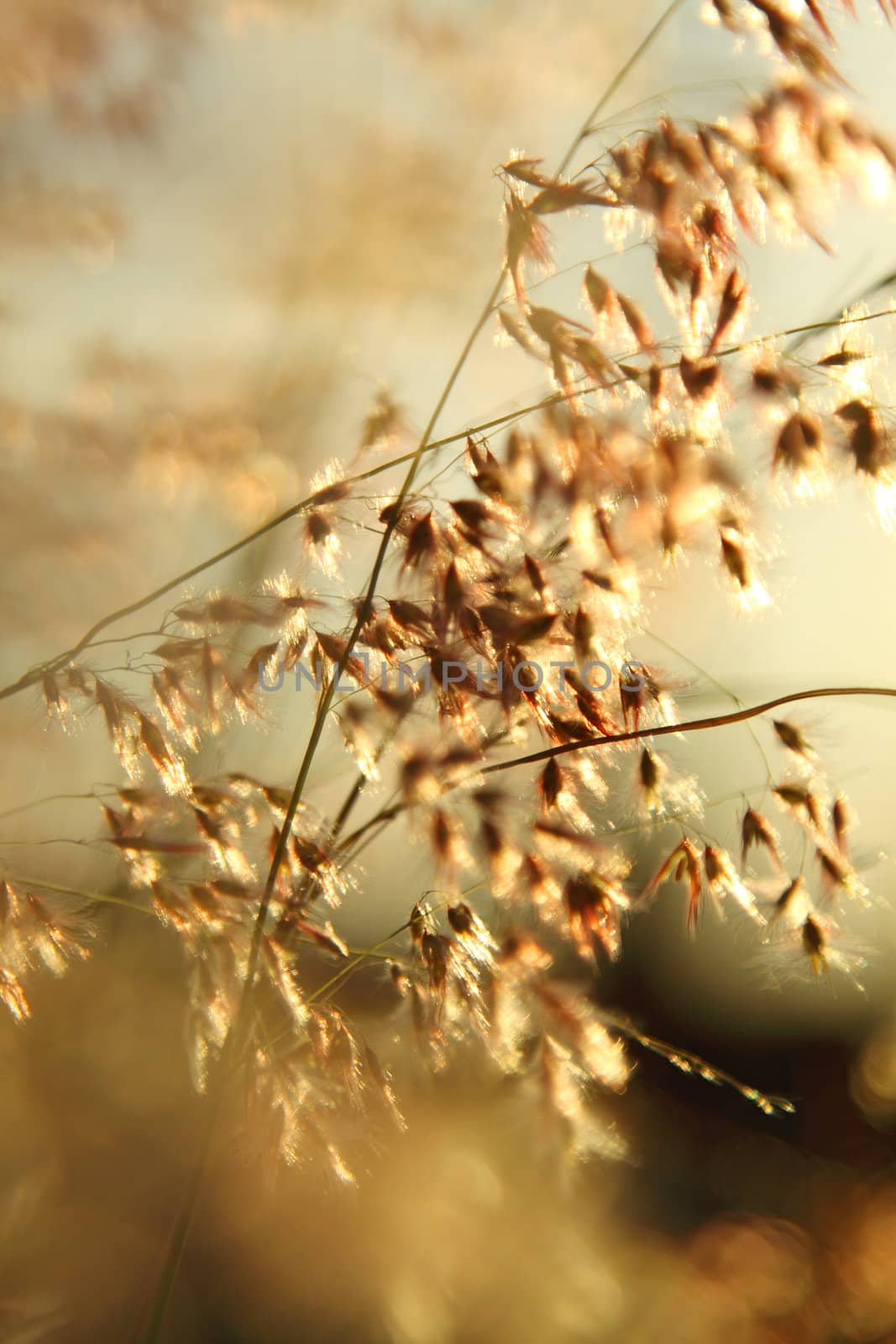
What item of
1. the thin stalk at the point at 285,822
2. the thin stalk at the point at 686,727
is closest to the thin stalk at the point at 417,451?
the thin stalk at the point at 285,822

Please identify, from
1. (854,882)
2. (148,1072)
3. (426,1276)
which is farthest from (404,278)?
(426,1276)

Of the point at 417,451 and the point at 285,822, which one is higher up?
the point at 417,451

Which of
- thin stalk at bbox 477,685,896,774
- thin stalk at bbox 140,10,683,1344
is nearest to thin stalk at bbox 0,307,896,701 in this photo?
thin stalk at bbox 140,10,683,1344

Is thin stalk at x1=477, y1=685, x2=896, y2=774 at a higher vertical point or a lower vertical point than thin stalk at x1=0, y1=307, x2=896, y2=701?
lower

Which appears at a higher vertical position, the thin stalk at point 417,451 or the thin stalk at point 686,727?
the thin stalk at point 417,451

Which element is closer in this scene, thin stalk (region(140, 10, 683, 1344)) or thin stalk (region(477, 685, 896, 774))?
thin stalk (region(140, 10, 683, 1344))

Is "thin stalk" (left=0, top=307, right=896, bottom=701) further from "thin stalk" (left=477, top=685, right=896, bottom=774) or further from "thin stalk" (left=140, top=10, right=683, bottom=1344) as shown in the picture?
"thin stalk" (left=477, top=685, right=896, bottom=774)

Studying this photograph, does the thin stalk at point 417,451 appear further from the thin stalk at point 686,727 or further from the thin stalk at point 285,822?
the thin stalk at point 686,727

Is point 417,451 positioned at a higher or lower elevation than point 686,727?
higher

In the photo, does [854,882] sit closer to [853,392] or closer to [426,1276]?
[853,392]

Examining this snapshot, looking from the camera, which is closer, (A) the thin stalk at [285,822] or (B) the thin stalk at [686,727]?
(A) the thin stalk at [285,822]

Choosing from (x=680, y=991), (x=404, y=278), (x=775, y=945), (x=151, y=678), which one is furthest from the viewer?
(x=680, y=991)
